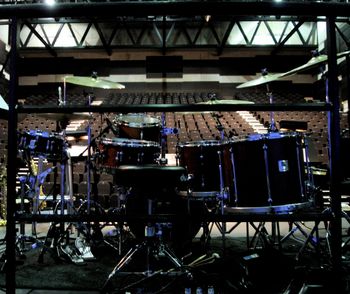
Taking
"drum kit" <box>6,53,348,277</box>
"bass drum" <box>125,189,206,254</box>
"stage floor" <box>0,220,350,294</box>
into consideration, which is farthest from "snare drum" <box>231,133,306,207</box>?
"bass drum" <box>125,189,206,254</box>

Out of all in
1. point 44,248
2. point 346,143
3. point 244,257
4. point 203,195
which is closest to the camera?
point 244,257

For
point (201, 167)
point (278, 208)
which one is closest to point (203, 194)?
point (201, 167)

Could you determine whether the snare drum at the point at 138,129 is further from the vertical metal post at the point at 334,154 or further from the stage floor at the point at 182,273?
the vertical metal post at the point at 334,154

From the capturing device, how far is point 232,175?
7.88 ft

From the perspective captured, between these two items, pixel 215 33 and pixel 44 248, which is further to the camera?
pixel 215 33

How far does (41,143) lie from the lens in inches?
104

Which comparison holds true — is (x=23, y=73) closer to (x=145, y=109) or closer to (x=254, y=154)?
(x=254, y=154)

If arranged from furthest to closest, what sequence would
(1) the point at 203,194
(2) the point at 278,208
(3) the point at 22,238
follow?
1. (1) the point at 203,194
2. (3) the point at 22,238
3. (2) the point at 278,208

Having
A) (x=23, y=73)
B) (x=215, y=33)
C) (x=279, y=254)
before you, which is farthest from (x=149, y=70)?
(x=279, y=254)

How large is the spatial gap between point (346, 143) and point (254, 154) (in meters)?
0.93

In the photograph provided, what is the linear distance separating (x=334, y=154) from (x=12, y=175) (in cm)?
93

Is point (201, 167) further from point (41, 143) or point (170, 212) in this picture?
point (41, 143)

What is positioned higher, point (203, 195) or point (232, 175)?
point (232, 175)

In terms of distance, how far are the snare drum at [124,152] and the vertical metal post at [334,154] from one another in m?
1.97
